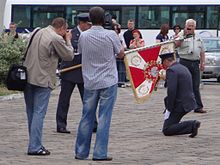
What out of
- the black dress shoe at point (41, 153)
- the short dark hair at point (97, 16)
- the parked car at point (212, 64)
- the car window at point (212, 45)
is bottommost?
the parked car at point (212, 64)

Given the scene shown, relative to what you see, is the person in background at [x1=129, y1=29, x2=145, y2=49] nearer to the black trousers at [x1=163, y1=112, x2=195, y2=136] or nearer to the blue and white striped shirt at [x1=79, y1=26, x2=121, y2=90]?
the black trousers at [x1=163, y1=112, x2=195, y2=136]

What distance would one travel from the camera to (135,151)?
11961mm

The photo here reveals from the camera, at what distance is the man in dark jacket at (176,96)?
13.7 metres

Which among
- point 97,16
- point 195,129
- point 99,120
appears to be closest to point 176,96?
point 195,129

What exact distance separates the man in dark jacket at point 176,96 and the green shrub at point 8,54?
7.82 m

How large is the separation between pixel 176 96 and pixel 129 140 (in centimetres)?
121

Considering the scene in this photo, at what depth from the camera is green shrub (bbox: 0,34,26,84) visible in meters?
21.2

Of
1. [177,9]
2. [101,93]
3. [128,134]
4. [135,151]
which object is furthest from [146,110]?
[177,9]

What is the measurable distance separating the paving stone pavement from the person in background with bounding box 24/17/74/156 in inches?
13.3

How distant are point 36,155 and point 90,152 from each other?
0.87 m

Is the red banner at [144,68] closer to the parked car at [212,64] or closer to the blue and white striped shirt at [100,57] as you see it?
the blue and white striped shirt at [100,57]

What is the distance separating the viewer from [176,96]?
45.2 feet

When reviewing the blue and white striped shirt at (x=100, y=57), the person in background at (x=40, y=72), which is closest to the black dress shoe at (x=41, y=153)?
the person in background at (x=40, y=72)

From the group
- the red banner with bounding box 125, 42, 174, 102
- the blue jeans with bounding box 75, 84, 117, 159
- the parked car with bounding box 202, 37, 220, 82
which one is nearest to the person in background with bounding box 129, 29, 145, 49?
Result: the parked car with bounding box 202, 37, 220, 82
